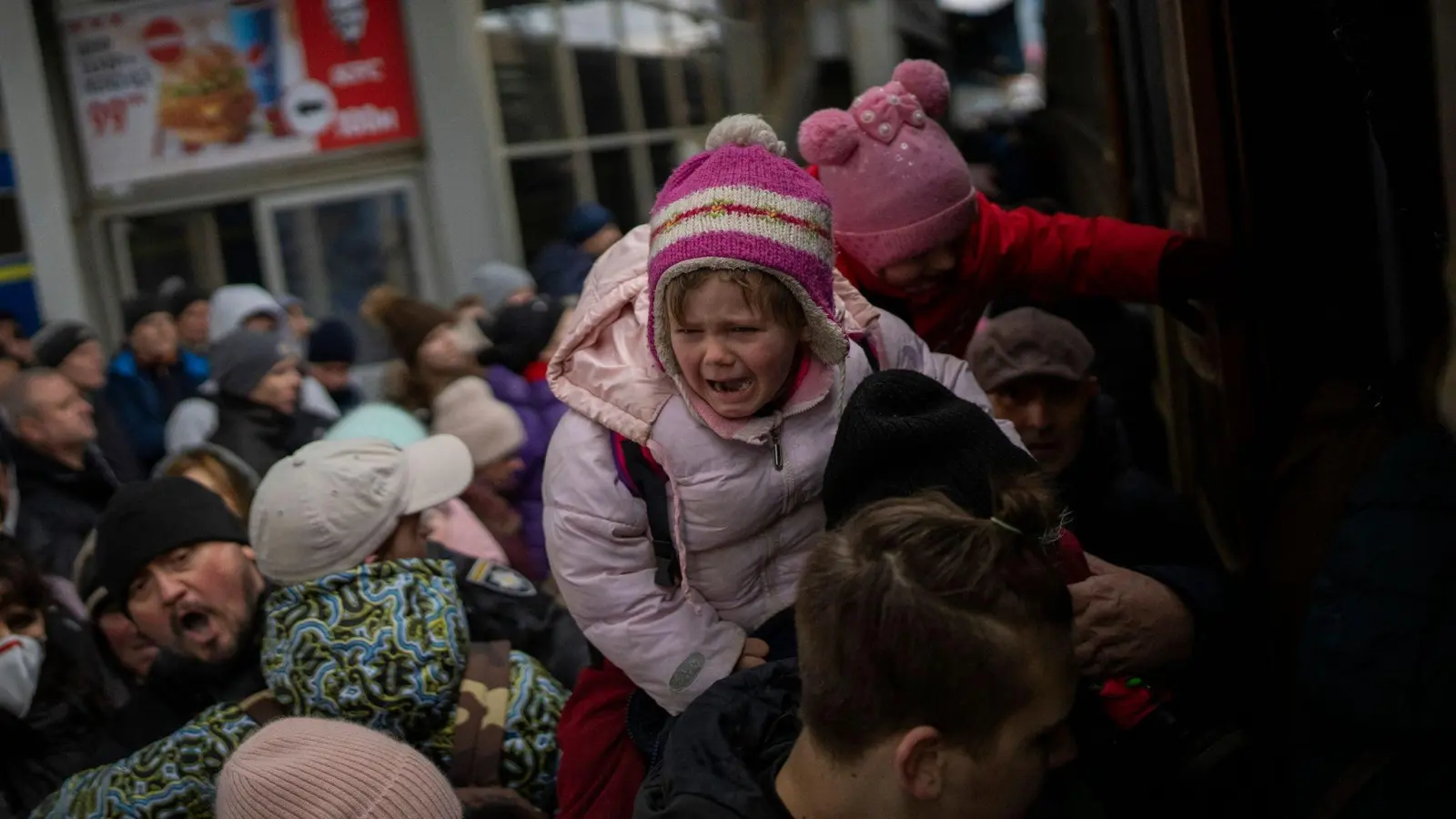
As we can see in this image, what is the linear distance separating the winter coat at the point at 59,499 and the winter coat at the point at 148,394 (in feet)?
4.52

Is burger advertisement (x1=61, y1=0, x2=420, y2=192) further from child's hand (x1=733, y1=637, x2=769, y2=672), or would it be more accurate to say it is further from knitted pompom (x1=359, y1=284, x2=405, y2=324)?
child's hand (x1=733, y1=637, x2=769, y2=672)

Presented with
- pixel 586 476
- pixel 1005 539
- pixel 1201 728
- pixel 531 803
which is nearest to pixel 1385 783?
pixel 1201 728

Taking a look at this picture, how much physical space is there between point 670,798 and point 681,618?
43 centimetres

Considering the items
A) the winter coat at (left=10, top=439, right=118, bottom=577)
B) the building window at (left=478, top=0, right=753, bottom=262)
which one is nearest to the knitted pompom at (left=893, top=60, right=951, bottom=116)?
the winter coat at (left=10, top=439, right=118, bottom=577)

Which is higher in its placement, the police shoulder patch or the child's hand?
the child's hand

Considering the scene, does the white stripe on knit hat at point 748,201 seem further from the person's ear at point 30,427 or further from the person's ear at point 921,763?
the person's ear at point 30,427

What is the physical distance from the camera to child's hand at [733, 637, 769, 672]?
2070 mm

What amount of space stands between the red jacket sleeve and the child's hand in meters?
0.90

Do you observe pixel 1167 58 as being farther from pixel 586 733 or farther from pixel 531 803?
pixel 531 803

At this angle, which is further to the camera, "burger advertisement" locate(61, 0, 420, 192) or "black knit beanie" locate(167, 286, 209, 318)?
"burger advertisement" locate(61, 0, 420, 192)

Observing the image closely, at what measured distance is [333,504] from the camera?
2.72 metres

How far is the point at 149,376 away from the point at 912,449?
225 inches

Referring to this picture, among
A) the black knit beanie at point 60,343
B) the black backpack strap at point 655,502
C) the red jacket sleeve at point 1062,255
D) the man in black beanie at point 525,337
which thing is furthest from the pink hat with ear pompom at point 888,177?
the black knit beanie at point 60,343

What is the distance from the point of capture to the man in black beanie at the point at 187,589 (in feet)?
9.06
